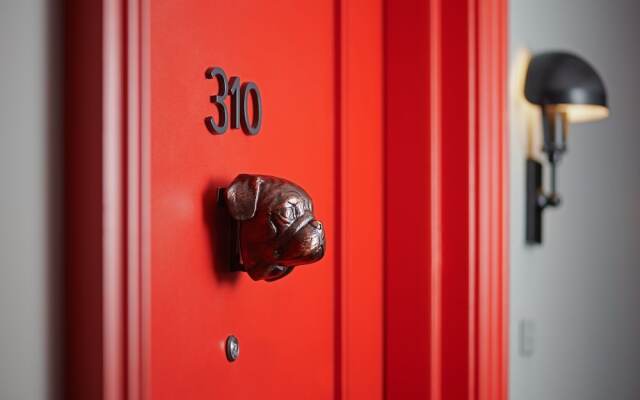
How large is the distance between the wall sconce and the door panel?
0.58 meters

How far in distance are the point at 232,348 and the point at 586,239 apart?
1175mm

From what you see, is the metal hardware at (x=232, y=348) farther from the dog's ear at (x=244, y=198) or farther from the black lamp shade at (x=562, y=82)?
the black lamp shade at (x=562, y=82)

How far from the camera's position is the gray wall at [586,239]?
4.75ft

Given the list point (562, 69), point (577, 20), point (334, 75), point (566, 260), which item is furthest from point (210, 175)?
point (577, 20)

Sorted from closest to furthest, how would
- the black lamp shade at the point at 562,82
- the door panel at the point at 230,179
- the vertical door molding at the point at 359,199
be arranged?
the door panel at the point at 230,179, the vertical door molding at the point at 359,199, the black lamp shade at the point at 562,82

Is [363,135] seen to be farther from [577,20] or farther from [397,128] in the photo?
[577,20]

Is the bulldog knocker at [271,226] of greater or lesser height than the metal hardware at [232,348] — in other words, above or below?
above

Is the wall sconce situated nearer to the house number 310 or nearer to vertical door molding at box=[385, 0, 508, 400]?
vertical door molding at box=[385, 0, 508, 400]

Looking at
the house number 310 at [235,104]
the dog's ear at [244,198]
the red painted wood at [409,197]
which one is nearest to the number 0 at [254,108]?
the house number 310 at [235,104]

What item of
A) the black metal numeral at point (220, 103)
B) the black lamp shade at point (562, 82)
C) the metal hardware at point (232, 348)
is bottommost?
the metal hardware at point (232, 348)

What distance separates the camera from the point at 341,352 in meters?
1.09

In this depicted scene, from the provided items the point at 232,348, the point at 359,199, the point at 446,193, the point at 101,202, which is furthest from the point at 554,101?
the point at 101,202

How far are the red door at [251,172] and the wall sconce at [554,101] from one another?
17.2 inches

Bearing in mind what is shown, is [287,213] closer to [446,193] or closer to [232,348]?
[232,348]
